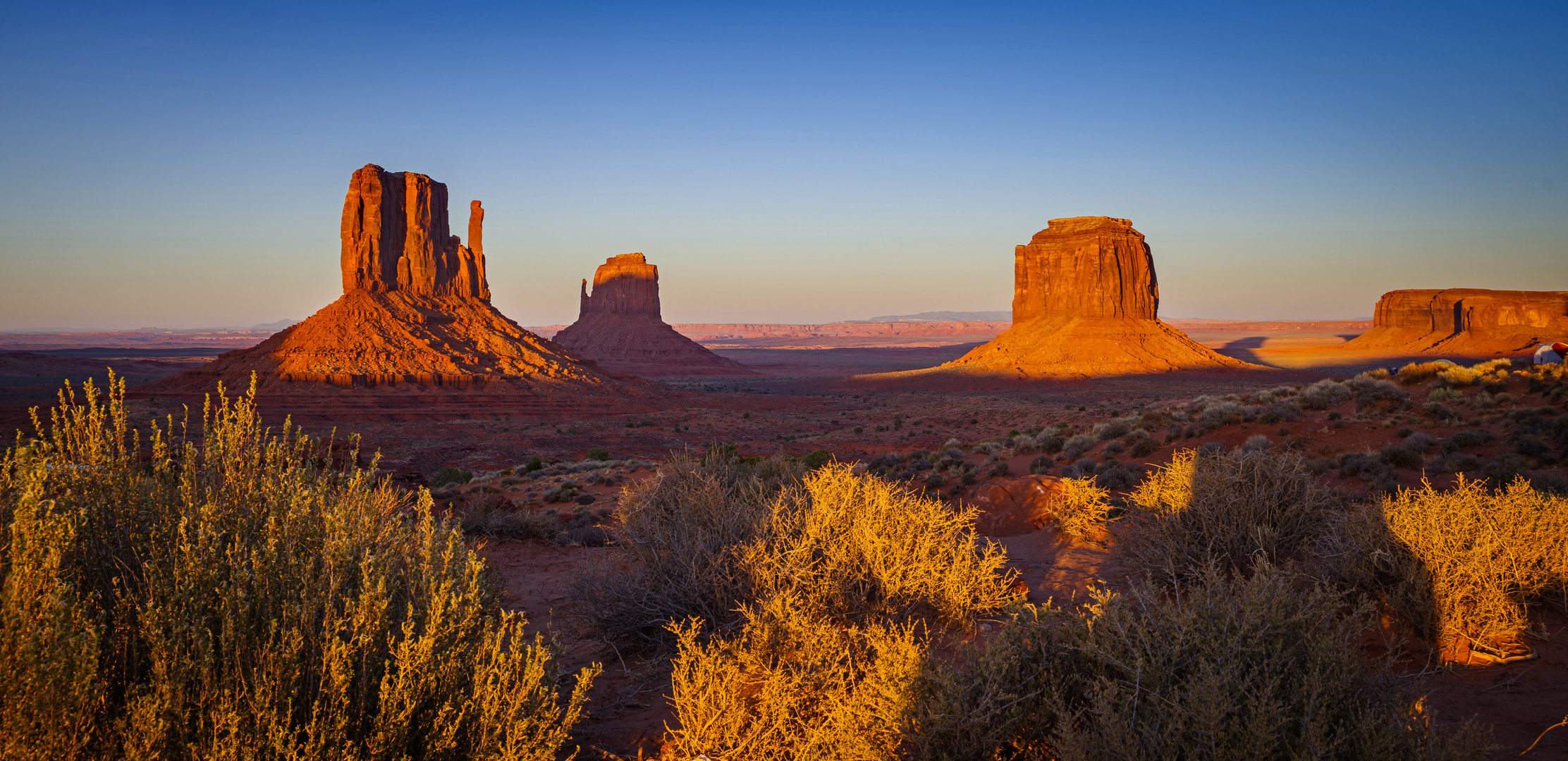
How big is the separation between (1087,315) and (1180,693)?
75747 mm

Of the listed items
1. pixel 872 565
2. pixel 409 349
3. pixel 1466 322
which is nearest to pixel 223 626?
pixel 872 565

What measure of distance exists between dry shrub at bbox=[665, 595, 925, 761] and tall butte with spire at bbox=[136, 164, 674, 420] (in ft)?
121

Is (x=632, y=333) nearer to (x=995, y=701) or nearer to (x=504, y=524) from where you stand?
(x=504, y=524)

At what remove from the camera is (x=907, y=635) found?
12.3ft

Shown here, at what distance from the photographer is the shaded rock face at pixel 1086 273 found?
73250mm

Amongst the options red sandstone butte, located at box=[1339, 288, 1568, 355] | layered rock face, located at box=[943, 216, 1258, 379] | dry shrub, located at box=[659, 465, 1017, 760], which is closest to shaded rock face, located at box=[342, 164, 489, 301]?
layered rock face, located at box=[943, 216, 1258, 379]

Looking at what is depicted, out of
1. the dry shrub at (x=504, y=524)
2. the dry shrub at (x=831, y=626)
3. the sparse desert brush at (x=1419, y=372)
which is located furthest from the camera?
the sparse desert brush at (x=1419, y=372)

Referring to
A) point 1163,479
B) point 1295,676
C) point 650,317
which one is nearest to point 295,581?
point 1295,676

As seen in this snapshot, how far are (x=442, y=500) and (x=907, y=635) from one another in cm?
1302

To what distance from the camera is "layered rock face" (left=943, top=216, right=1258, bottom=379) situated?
64.7m

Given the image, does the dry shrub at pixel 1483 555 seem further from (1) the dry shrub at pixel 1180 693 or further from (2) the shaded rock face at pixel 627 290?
(2) the shaded rock face at pixel 627 290

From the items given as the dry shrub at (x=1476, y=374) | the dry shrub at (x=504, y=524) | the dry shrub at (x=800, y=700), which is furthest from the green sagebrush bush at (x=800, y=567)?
the dry shrub at (x=1476, y=374)

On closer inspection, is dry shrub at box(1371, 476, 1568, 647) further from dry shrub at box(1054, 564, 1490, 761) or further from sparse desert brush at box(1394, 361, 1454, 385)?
sparse desert brush at box(1394, 361, 1454, 385)

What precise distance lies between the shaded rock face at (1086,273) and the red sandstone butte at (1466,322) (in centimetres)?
4003
